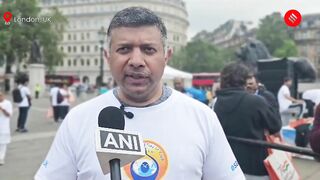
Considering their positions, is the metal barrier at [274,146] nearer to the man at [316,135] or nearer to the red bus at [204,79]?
the man at [316,135]

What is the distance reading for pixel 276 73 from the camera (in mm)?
11633

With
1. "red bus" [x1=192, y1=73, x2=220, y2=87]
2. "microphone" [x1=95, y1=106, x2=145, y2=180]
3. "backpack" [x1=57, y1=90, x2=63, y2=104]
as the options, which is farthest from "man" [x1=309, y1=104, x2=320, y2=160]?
"red bus" [x1=192, y1=73, x2=220, y2=87]

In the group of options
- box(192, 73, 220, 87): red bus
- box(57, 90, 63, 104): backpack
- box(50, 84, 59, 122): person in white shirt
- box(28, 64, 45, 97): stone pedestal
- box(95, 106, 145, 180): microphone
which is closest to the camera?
box(95, 106, 145, 180): microphone

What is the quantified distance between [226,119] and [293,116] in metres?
8.19

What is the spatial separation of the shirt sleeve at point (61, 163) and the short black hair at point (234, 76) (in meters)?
2.22

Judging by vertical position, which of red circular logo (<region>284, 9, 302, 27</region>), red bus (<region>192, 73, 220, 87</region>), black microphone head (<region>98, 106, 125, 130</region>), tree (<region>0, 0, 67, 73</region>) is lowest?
red bus (<region>192, 73, 220, 87</region>)

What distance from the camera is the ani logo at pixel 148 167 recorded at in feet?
5.19

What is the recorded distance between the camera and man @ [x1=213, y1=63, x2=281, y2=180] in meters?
3.44

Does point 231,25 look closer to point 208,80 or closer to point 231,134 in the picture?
point 208,80

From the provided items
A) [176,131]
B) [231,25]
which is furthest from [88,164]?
[231,25]

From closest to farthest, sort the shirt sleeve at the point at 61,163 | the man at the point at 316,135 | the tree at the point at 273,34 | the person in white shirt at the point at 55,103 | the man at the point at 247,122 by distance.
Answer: the shirt sleeve at the point at 61,163
the man at the point at 316,135
the man at the point at 247,122
the person in white shirt at the point at 55,103
the tree at the point at 273,34

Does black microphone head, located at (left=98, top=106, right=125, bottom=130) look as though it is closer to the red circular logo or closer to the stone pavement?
the stone pavement

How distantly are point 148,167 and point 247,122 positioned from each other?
6.70ft

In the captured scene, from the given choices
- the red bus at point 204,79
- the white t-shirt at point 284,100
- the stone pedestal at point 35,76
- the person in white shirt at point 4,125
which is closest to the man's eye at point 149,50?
the person in white shirt at point 4,125
